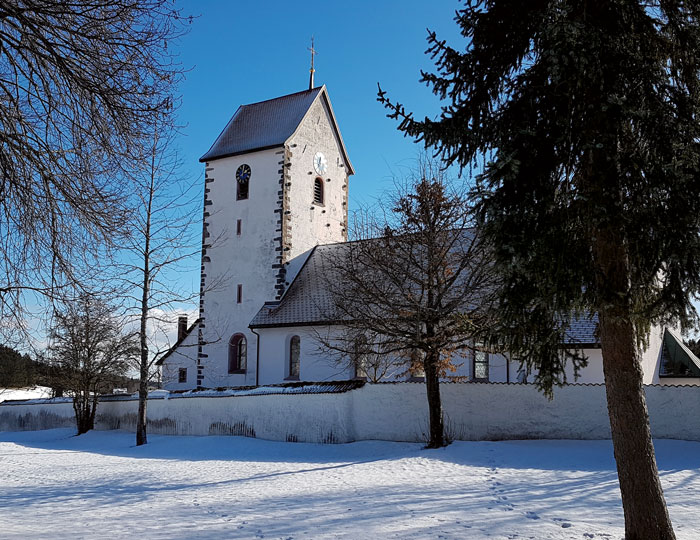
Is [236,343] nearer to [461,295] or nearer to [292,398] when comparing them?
[292,398]

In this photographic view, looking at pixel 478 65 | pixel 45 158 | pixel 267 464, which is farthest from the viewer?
pixel 267 464

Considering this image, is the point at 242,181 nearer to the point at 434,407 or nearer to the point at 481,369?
the point at 481,369

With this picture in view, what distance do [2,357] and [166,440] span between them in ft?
42.1

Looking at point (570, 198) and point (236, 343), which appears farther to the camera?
point (236, 343)

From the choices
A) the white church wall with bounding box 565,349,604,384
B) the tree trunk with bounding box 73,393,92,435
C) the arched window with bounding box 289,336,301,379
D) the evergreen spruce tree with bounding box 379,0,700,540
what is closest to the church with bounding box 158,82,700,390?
the arched window with bounding box 289,336,301,379

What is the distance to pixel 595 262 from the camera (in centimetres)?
787

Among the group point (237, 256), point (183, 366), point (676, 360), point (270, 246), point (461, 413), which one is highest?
point (270, 246)

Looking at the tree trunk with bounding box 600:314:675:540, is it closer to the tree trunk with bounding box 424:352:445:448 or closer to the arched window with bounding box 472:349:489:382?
the tree trunk with bounding box 424:352:445:448

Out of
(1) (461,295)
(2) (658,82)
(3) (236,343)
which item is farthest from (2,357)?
(3) (236,343)

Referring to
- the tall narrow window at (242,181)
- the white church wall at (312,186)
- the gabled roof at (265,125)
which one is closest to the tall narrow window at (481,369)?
the white church wall at (312,186)

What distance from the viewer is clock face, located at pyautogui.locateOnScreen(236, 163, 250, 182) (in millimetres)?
31641

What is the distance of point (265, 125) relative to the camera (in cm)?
3269

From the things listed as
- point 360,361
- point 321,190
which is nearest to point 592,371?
point 360,361

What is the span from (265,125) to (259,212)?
485 cm
